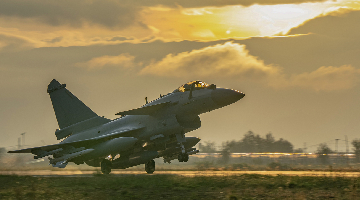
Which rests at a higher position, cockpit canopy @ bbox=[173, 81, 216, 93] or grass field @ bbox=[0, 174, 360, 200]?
cockpit canopy @ bbox=[173, 81, 216, 93]

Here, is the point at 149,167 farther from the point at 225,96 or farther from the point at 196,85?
the point at 225,96

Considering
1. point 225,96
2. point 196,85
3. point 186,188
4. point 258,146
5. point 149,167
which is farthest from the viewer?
point 258,146

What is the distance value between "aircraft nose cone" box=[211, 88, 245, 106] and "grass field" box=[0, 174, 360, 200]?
16.0 feet

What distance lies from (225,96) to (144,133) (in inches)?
264

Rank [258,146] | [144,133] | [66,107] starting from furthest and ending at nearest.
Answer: [258,146]
[66,107]
[144,133]

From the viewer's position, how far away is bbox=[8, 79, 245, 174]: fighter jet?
27.5 metres

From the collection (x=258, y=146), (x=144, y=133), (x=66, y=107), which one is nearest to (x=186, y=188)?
(x=144, y=133)

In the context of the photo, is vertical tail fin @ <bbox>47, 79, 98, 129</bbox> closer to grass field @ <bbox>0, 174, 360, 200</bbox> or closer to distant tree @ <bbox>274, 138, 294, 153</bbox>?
grass field @ <bbox>0, 174, 360, 200</bbox>

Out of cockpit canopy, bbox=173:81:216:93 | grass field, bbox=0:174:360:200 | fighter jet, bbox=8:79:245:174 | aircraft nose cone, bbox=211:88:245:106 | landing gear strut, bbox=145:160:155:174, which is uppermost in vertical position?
cockpit canopy, bbox=173:81:216:93

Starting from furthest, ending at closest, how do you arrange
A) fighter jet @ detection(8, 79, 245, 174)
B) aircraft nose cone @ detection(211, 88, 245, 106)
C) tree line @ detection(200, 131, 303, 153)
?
tree line @ detection(200, 131, 303, 153) → fighter jet @ detection(8, 79, 245, 174) → aircraft nose cone @ detection(211, 88, 245, 106)

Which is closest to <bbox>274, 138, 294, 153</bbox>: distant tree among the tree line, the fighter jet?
the tree line

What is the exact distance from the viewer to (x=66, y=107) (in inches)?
1373

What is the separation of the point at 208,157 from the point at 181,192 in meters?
62.7

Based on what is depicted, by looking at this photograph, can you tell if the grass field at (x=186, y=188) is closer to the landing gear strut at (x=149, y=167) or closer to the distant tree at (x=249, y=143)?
the landing gear strut at (x=149, y=167)
